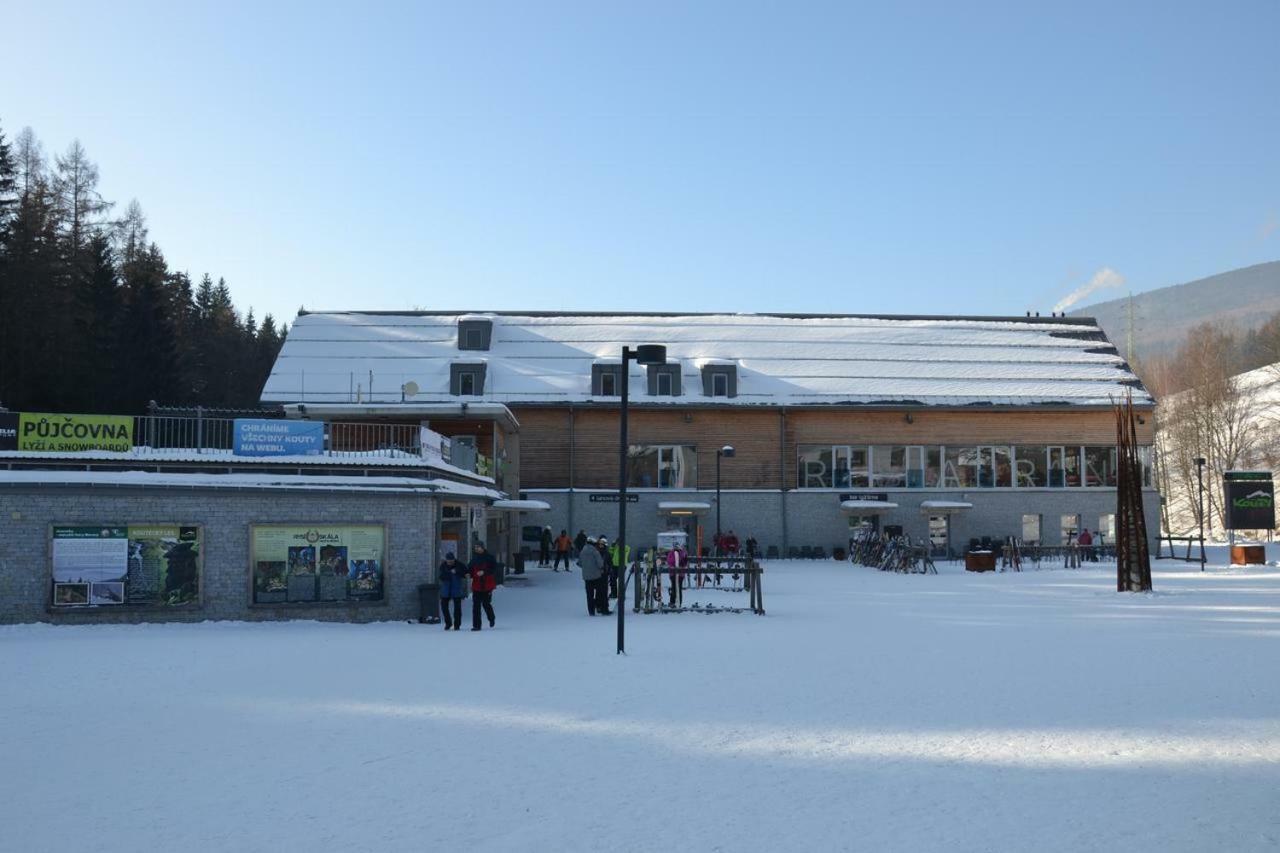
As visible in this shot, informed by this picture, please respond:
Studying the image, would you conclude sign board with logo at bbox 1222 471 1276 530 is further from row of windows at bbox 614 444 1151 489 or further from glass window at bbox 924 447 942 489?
glass window at bbox 924 447 942 489

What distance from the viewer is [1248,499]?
41344mm

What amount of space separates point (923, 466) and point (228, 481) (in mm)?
34888

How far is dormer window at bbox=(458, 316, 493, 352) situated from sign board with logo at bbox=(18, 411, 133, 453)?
3162 centimetres

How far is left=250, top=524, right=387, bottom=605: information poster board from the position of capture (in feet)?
72.0

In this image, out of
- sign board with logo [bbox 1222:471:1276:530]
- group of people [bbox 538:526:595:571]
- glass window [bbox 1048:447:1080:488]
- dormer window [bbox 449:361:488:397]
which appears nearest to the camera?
group of people [bbox 538:526:595:571]

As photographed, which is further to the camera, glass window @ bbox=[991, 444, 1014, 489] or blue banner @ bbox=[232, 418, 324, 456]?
glass window @ bbox=[991, 444, 1014, 489]

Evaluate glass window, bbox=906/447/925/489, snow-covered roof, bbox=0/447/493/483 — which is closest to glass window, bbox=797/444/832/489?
glass window, bbox=906/447/925/489

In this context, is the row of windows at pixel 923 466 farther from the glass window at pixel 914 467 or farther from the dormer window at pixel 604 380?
the dormer window at pixel 604 380

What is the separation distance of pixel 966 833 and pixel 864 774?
1.71 meters

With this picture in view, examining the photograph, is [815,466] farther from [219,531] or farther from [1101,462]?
[219,531]

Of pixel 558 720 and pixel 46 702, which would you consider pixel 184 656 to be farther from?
pixel 558 720

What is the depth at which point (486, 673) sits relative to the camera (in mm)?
14609

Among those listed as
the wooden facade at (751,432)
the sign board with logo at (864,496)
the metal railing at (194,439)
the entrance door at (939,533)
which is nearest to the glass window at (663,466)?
the wooden facade at (751,432)

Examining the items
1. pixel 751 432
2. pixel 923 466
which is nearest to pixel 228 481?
pixel 751 432
